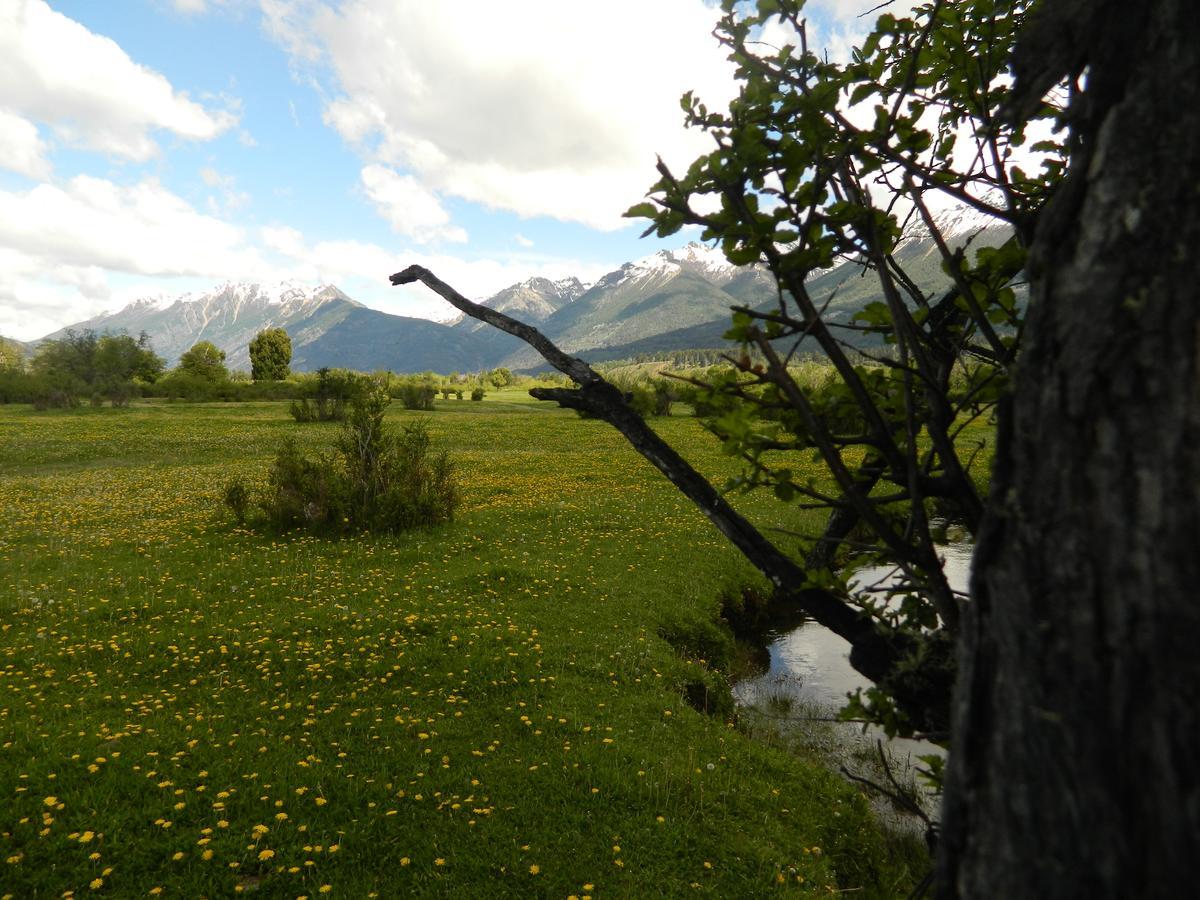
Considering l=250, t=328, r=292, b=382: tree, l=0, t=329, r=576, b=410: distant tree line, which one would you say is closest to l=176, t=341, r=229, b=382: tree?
l=0, t=329, r=576, b=410: distant tree line

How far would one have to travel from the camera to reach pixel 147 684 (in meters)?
8.34

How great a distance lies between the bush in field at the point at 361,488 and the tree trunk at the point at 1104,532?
15.9 meters

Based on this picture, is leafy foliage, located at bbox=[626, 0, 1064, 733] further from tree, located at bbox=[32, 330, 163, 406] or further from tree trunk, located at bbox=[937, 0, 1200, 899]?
tree, located at bbox=[32, 330, 163, 406]

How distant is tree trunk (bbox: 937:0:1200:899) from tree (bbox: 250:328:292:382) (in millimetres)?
120963

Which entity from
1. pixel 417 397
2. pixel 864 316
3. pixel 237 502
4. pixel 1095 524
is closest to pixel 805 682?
pixel 864 316

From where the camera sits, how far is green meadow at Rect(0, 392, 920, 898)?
17.9 feet

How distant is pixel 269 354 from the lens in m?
112

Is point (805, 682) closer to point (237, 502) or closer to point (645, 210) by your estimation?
point (645, 210)

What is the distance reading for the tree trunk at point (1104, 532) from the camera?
2.64 ft

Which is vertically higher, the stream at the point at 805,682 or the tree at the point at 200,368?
the tree at the point at 200,368

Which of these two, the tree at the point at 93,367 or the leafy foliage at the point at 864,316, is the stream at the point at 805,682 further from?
the tree at the point at 93,367

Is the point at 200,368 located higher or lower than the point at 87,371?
higher

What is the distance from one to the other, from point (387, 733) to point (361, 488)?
9.95m

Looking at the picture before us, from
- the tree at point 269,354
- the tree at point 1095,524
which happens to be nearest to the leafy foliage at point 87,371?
the tree at point 269,354
